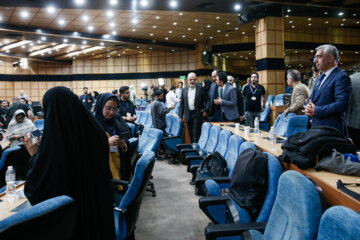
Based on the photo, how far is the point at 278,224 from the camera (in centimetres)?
139

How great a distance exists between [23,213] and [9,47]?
18362mm

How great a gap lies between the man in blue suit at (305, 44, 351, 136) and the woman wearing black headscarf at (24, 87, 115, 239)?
6.17ft

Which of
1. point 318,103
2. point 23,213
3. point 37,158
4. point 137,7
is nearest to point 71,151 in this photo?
point 37,158

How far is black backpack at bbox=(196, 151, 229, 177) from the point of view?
8.91ft

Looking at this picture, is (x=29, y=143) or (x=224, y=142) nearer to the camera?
(x=29, y=143)

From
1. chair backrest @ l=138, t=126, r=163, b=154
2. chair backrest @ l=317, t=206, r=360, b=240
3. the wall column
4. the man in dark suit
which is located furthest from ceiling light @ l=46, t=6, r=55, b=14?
chair backrest @ l=317, t=206, r=360, b=240

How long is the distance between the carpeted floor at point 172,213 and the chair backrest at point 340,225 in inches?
A: 75.0

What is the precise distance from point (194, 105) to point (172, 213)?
2.34m

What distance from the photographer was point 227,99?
4.93 metres

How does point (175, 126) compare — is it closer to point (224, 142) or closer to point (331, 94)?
point (224, 142)

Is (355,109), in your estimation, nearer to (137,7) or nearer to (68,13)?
(137,7)

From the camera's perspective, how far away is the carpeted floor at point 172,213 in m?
2.80

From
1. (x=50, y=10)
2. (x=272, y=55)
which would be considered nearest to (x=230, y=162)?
(x=272, y=55)

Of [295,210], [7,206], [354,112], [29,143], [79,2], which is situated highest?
[79,2]
